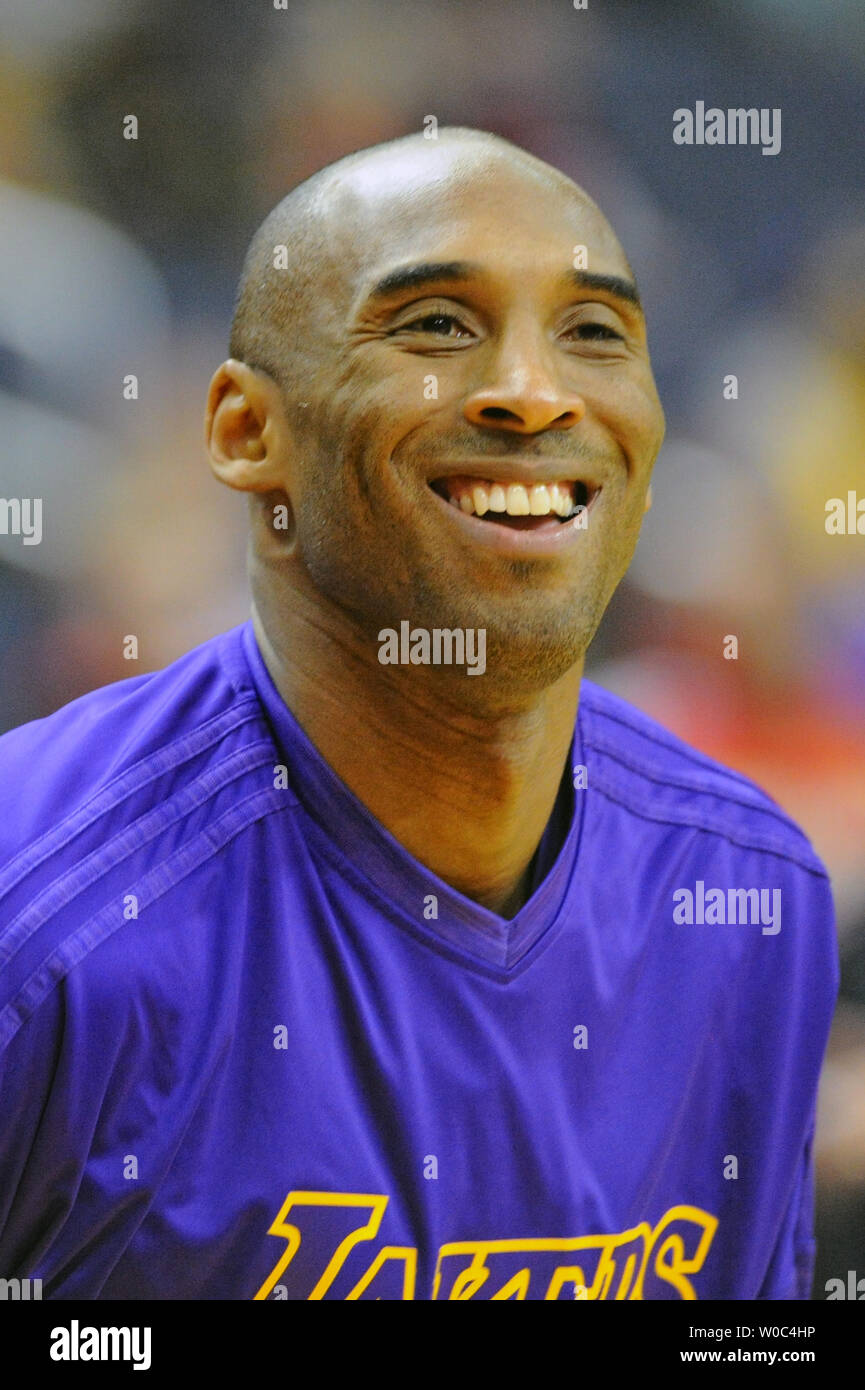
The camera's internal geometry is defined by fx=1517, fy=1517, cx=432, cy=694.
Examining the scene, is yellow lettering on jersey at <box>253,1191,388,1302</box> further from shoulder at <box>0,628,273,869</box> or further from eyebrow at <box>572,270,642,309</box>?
eyebrow at <box>572,270,642,309</box>

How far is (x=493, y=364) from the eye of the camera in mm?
1348

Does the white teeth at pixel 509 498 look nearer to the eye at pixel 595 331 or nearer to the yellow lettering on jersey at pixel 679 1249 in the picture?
the eye at pixel 595 331

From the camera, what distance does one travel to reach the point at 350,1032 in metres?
1.41

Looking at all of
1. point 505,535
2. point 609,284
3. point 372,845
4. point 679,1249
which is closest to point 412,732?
point 372,845

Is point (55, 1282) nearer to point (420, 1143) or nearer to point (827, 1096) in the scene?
point (420, 1143)

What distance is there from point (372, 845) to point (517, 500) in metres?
0.36

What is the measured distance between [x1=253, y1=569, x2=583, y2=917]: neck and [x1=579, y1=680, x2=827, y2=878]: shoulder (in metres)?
0.18

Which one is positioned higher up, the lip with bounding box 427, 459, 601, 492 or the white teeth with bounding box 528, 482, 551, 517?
the lip with bounding box 427, 459, 601, 492

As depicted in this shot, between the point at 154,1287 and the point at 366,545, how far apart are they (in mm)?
693

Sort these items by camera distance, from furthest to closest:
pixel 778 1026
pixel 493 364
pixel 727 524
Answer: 1. pixel 727 524
2. pixel 778 1026
3. pixel 493 364

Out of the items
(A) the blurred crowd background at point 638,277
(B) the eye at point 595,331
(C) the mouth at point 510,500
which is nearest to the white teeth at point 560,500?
(C) the mouth at point 510,500

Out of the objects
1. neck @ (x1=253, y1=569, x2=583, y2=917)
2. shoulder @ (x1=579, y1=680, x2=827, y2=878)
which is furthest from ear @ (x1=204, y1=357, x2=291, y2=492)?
shoulder @ (x1=579, y1=680, x2=827, y2=878)

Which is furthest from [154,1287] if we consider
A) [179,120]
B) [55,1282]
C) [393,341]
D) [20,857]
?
[179,120]

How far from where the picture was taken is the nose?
52.1 inches
